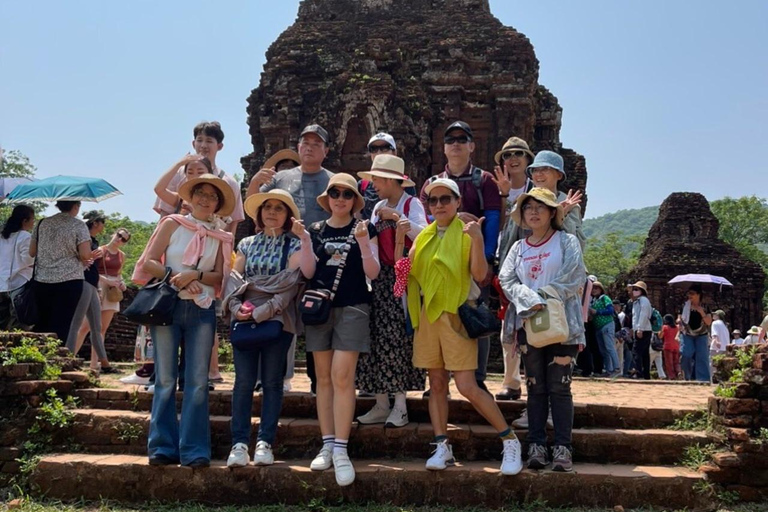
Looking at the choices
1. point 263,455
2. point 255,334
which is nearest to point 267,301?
point 255,334

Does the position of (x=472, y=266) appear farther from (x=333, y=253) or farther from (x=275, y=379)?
(x=275, y=379)

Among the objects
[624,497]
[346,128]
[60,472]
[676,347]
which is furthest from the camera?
[346,128]

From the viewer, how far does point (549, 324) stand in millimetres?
4688

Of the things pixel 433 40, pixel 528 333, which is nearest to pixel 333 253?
pixel 528 333

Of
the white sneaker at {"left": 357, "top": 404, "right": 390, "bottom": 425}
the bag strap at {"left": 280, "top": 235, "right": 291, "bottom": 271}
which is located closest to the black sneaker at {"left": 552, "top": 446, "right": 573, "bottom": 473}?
the white sneaker at {"left": 357, "top": 404, "right": 390, "bottom": 425}

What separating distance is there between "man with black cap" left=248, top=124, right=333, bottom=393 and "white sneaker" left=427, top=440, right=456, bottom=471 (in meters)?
1.46

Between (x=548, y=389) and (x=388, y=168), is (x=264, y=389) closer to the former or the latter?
(x=388, y=168)

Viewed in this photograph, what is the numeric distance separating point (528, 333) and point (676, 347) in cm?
1274

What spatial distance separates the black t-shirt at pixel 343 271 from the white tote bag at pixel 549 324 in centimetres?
124

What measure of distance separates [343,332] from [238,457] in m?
1.15

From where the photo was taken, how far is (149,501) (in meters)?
4.96

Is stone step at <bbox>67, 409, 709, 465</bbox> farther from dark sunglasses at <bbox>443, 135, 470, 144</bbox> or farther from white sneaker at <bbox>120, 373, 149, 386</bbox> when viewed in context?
dark sunglasses at <bbox>443, 135, 470, 144</bbox>

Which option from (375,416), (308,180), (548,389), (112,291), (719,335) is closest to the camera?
(548,389)

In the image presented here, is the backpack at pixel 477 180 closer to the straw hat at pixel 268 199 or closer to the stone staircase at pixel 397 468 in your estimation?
the straw hat at pixel 268 199
